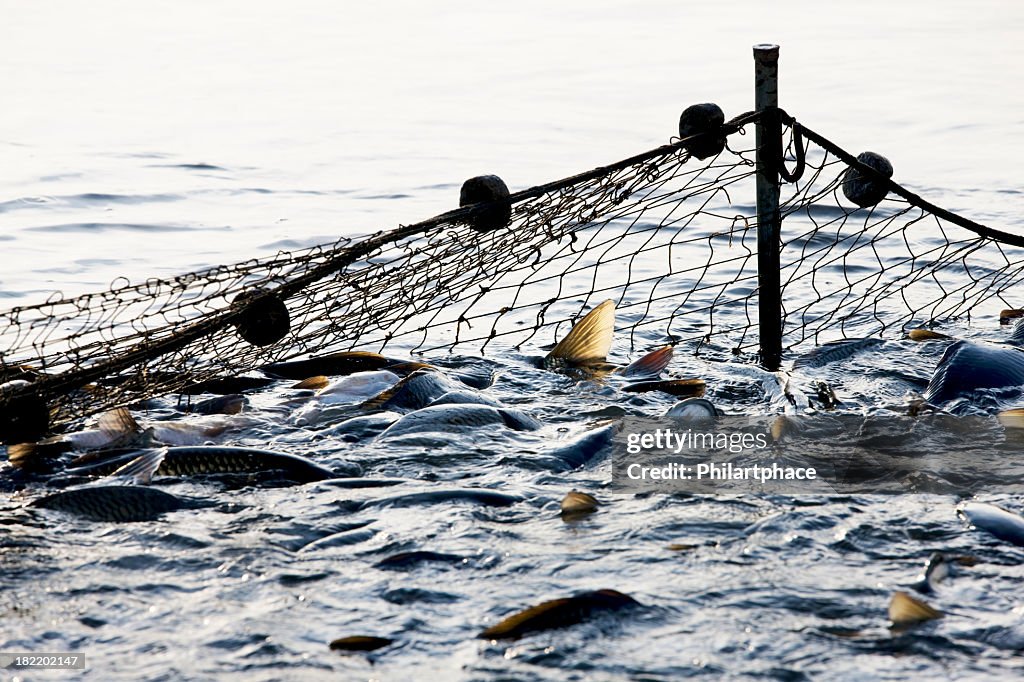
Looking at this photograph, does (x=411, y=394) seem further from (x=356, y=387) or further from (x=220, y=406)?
(x=220, y=406)

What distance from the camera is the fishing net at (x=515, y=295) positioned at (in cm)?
525

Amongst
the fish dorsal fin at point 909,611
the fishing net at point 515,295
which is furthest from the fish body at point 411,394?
the fish dorsal fin at point 909,611

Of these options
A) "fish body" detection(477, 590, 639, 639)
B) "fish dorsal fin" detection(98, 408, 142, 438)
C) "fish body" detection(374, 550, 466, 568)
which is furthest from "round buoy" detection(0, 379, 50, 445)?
"fish body" detection(477, 590, 639, 639)

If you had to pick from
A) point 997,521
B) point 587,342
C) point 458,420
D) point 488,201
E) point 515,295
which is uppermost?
point 488,201

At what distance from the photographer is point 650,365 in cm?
631

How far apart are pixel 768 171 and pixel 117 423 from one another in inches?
131

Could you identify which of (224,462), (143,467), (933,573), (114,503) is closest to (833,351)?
(933,573)

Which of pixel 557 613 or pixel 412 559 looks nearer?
pixel 557 613

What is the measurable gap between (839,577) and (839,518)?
1.63 feet

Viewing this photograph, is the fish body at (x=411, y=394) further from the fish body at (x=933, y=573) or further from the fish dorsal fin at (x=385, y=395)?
the fish body at (x=933, y=573)

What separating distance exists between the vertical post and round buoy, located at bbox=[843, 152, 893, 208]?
1.30 feet

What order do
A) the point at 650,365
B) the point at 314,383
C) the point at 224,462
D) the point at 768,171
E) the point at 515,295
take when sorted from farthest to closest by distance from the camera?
the point at 515,295
the point at 650,365
the point at 314,383
the point at 768,171
the point at 224,462

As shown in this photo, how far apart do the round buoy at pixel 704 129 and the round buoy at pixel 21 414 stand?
3168 millimetres

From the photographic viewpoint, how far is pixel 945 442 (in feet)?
16.8
